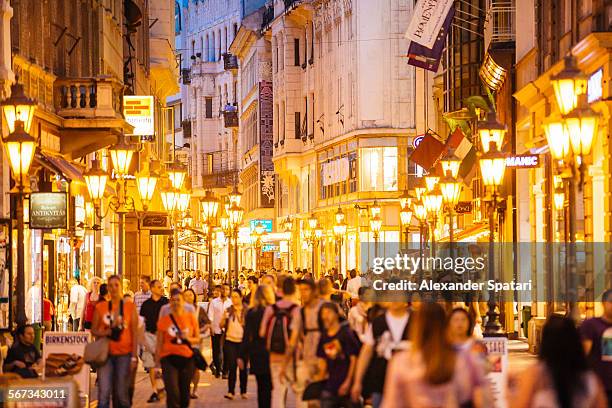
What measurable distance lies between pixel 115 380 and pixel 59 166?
49.0ft

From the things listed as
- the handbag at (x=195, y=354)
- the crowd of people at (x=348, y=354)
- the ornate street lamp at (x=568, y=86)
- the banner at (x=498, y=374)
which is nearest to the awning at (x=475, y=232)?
the crowd of people at (x=348, y=354)

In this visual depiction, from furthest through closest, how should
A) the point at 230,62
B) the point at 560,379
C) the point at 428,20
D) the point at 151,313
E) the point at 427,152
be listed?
1. the point at 230,62
2. the point at 427,152
3. the point at 428,20
4. the point at 151,313
5. the point at 560,379

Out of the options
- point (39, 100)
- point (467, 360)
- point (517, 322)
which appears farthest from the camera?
point (517, 322)

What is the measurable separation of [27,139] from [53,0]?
14436 mm

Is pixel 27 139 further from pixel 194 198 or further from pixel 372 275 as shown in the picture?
pixel 194 198

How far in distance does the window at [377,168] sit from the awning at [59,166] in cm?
4020

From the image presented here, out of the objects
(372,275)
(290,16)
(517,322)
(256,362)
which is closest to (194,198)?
(290,16)

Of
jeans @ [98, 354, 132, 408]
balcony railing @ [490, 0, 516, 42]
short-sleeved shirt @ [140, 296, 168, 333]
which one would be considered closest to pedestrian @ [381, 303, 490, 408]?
jeans @ [98, 354, 132, 408]

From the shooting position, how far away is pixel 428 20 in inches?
2122

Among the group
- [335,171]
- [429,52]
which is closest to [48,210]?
[429,52]

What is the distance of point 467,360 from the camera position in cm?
1041

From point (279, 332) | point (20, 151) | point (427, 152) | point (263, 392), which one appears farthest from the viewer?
point (427, 152)

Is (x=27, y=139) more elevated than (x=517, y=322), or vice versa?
(x=27, y=139)

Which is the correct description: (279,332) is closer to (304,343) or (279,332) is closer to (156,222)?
(304,343)
